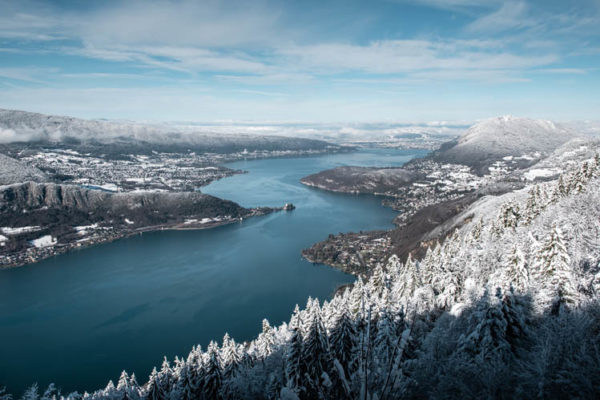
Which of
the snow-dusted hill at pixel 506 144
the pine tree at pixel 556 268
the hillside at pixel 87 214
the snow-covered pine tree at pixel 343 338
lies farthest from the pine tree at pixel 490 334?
the snow-dusted hill at pixel 506 144

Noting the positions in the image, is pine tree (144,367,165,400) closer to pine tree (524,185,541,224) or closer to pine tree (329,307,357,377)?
pine tree (329,307,357,377)

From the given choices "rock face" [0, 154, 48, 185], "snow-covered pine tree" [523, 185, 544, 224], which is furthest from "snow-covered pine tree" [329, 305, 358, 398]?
"rock face" [0, 154, 48, 185]

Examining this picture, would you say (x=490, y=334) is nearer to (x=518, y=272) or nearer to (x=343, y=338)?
(x=518, y=272)

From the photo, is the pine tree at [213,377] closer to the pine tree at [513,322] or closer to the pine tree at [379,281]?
the pine tree at [379,281]

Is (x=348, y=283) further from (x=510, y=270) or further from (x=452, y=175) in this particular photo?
(x=452, y=175)

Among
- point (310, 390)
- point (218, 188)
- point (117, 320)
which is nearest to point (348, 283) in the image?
point (117, 320)
